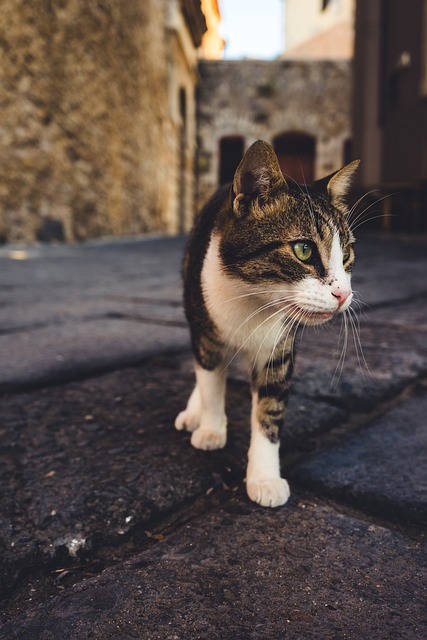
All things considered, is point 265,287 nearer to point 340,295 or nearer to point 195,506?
point 340,295

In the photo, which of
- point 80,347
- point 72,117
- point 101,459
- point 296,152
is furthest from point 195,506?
point 296,152

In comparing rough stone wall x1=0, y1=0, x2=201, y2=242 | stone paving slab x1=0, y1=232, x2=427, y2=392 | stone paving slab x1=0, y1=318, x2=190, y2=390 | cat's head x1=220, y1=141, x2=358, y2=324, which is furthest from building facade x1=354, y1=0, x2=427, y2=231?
cat's head x1=220, y1=141, x2=358, y2=324

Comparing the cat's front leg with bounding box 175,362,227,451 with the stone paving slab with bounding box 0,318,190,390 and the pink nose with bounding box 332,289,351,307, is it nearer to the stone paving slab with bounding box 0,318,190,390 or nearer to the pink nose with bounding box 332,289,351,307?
the pink nose with bounding box 332,289,351,307

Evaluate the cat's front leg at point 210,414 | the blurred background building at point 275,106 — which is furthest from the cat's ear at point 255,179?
the blurred background building at point 275,106

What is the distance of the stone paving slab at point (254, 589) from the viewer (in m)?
0.67

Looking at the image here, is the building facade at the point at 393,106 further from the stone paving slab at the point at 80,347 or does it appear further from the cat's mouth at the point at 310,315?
the cat's mouth at the point at 310,315

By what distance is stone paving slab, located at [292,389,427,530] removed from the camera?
0.97 metres

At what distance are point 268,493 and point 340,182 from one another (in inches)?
26.8

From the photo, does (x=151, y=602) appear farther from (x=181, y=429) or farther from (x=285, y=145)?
(x=285, y=145)

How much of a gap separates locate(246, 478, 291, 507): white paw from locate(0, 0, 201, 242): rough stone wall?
6240mm

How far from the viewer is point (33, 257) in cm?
557

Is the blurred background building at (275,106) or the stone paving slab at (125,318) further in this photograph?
the blurred background building at (275,106)

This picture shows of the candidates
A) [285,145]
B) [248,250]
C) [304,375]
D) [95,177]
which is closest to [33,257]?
[95,177]

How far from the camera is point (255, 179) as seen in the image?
3.62 ft
